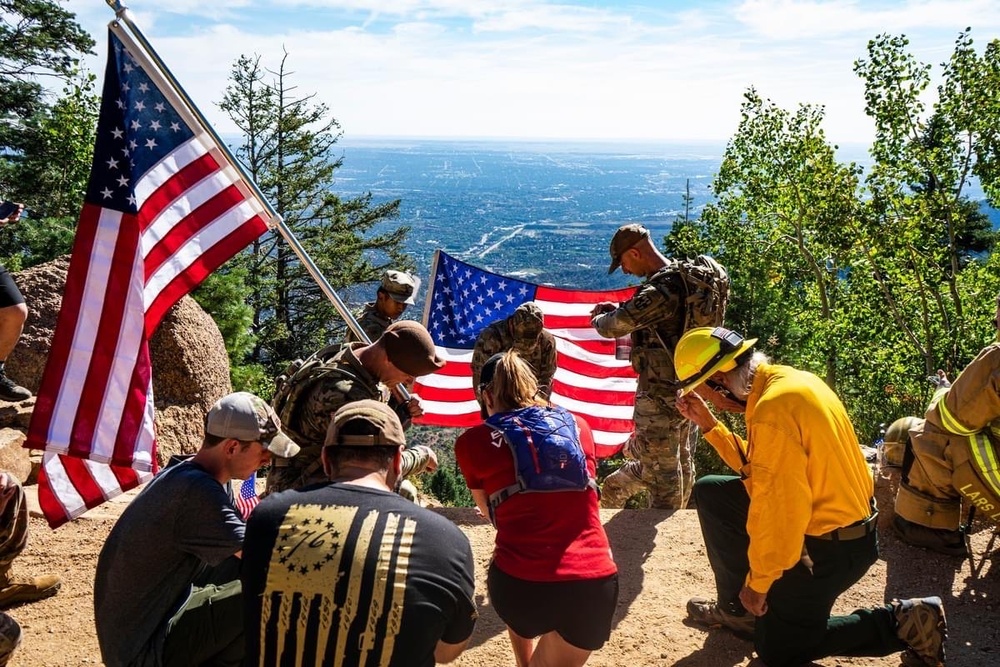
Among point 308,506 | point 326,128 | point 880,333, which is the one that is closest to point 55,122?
point 326,128

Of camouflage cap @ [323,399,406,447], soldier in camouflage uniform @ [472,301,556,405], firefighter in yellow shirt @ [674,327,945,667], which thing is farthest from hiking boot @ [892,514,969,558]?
camouflage cap @ [323,399,406,447]

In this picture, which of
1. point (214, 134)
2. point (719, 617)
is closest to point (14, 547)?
point (214, 134)

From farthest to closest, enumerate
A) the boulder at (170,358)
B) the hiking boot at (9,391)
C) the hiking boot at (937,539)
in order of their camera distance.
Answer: the boulder at (170,358) → the hiking boot at (9,391) → the hiking boot at (937,539)

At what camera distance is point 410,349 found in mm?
4414

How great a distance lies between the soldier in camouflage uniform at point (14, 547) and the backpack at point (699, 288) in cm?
483

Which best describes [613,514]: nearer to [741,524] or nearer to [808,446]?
[741,524]

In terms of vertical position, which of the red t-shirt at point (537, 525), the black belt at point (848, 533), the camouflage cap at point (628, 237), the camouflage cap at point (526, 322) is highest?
the camouflage cap at point (628, 237)

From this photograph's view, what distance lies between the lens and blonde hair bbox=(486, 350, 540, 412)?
12.3 ft

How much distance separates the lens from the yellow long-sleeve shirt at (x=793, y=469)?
3605mm

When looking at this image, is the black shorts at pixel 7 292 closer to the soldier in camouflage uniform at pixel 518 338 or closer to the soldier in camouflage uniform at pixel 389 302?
the soldier in camouflage uniform at pixel 389 302

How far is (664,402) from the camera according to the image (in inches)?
250

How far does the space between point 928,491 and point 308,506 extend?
4903mm

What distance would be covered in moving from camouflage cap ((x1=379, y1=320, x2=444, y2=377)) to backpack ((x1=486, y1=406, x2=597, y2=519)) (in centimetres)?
93

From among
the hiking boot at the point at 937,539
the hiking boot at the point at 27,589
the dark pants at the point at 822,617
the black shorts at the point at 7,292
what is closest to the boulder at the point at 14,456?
the hiking boot at the point at 27,589
